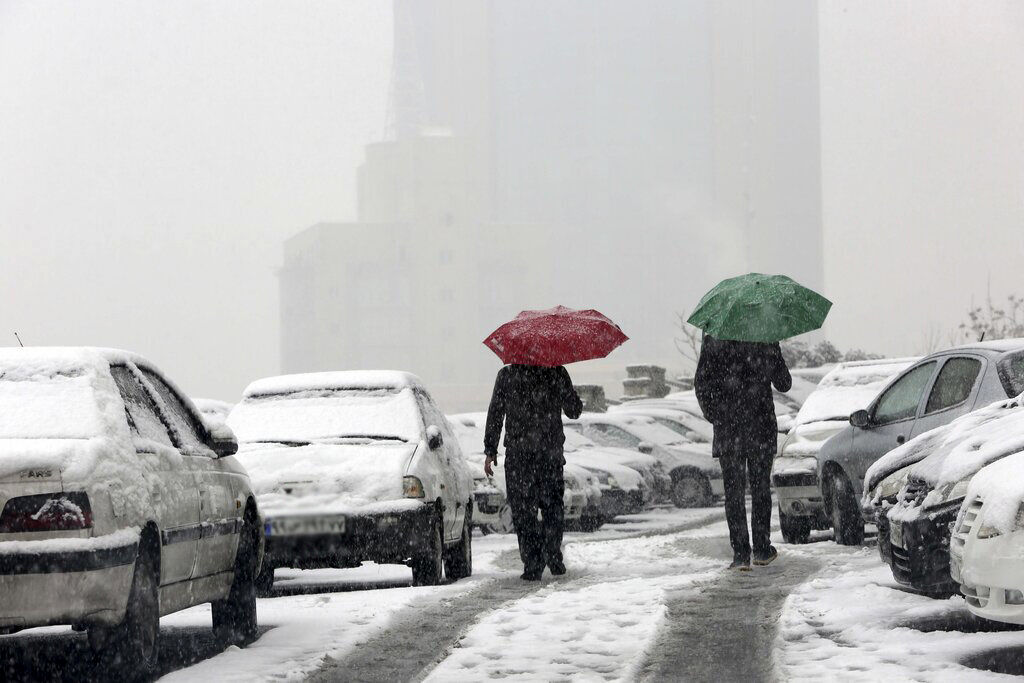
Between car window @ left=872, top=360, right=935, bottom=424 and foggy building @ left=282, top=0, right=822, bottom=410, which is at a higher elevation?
foggy building @ left=282, top=0, right=822, bottom=410

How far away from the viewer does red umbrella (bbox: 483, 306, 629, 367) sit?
10.4m

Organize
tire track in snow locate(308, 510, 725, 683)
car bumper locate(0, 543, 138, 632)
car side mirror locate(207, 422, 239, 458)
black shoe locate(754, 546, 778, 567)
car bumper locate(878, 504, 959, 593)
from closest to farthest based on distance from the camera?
car bumper locate(0, 543, 138, 632) → tire track in snow locate(308, 510, 725, 683) → car bumper locate(878, 504, 959, 593) → car side mirror locate(207, 422, 239, 458) → black shoe locate(754, 546, 778, 567)

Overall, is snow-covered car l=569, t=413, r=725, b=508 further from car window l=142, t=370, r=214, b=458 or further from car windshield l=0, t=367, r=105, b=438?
car windshield l=0, t=367, r=105, b=438

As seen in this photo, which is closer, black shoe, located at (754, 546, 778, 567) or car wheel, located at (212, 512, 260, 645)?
car wheel, located at (212, 512, 260, 645)

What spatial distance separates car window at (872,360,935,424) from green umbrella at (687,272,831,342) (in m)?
0.90

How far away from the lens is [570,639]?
23.6 feet

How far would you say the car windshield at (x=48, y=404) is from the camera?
6086mm

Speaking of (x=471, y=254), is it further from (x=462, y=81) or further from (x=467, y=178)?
(x=462, y=81)

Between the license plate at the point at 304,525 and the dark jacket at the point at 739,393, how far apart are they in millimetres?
6528

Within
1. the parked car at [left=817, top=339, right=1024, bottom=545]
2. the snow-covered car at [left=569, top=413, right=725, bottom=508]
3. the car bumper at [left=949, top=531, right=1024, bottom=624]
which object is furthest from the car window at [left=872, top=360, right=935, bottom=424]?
the snow-covered car at [left=569, top=413, right=725, bottom=508]

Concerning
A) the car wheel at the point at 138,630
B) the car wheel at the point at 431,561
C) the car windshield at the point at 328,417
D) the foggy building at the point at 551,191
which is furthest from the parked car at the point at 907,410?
the foggy building at the point at 551,191

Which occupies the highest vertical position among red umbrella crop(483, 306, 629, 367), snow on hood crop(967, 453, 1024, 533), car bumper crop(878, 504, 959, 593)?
red umbrella crop(483, 306, 629, 367)

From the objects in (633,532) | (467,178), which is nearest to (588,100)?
(467,178)

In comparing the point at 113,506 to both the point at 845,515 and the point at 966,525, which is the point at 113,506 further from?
the point at 845,515
